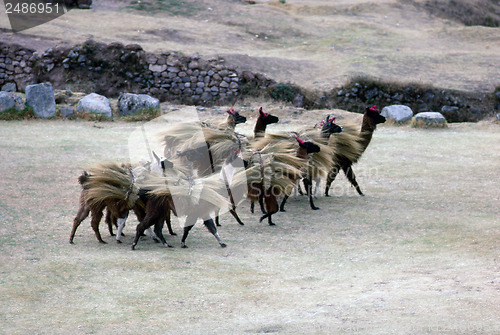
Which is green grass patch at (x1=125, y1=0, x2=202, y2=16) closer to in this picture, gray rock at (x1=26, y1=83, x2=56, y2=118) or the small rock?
gray rock at (x1=26, y1=83, x2=56, y2=118)

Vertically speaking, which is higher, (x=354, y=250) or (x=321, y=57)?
(x=354, y=250)

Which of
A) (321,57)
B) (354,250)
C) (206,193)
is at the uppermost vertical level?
(206,193)

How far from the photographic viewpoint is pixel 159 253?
6.99 metres

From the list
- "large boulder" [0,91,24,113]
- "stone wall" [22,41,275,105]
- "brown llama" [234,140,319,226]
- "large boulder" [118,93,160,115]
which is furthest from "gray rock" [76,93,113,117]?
"brown llama" [234,140,319,226]

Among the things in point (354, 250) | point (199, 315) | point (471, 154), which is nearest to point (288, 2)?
point (471, 154)

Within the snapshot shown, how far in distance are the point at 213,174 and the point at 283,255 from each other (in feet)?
5.84

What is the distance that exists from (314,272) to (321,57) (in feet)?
60.4

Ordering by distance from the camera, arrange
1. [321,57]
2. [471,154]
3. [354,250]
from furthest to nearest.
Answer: [321,57] → [471,154] → [354,250]

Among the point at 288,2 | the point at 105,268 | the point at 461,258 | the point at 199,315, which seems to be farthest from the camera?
the point at 288,2

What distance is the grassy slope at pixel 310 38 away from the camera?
22.1m

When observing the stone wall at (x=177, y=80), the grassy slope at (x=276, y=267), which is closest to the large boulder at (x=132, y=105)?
the stone wall at (x=177, y=80)

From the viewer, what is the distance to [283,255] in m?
7.13

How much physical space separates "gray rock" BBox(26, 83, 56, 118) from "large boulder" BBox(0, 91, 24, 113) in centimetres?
20

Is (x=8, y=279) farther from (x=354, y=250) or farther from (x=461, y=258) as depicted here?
(x=461, y=258)
